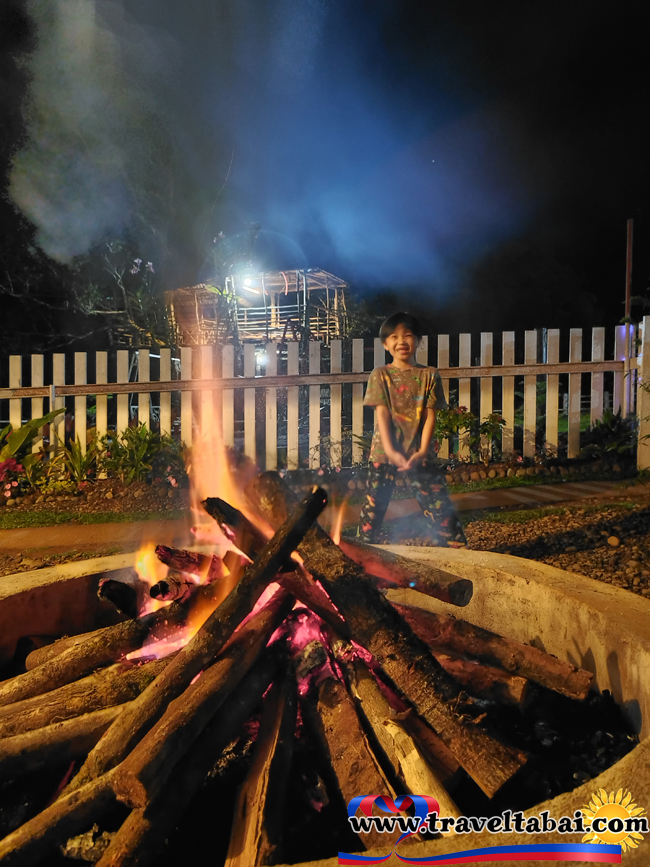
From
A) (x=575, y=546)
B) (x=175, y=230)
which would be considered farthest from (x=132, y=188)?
(x=575, y=546)

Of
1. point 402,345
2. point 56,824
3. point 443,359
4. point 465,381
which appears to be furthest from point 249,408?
point 56,824

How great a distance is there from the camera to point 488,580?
2.39 metres

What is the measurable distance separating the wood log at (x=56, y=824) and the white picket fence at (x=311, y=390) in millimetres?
6376

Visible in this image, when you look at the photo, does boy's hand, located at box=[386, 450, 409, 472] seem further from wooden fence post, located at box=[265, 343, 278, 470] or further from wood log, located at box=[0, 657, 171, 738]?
wooden fence post, located at box=[265, 343, 278, 470]

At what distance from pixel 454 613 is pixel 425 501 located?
134cm

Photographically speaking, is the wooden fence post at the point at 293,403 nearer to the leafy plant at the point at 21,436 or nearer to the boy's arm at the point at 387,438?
the leafy plant at the point at 21,436

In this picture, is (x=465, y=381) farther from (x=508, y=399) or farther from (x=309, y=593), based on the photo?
(x=309, y=593)

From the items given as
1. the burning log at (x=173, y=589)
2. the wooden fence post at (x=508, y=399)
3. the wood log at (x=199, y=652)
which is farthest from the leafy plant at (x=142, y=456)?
the wood log at (x=199, y=652)

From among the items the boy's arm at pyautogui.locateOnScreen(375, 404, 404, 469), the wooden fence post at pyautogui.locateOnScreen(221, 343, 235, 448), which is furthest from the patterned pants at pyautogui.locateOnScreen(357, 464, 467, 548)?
the wooden fence post at pyautogui.locateOnScreen(221, 343, 235, 448)

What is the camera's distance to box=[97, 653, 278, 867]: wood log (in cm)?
121

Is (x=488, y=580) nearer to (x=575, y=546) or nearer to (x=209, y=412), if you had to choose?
(x=575, y=546)

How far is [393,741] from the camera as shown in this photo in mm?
1470

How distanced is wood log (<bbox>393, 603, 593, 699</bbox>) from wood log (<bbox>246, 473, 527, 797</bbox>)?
33 centimetres

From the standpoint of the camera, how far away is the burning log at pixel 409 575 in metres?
1.98
